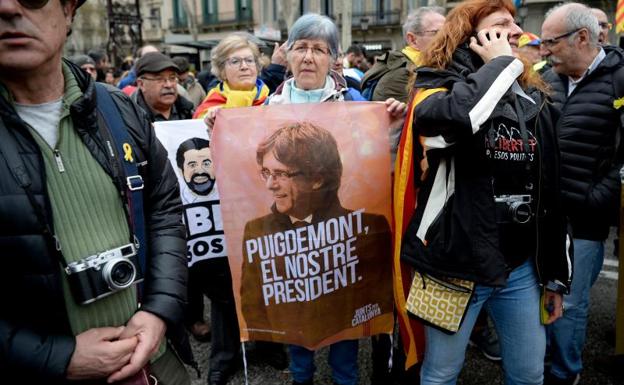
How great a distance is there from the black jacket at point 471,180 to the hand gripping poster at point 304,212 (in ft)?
1.02

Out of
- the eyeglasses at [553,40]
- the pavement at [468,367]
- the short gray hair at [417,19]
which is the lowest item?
the pavement at [468,367]

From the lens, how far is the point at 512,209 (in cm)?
187

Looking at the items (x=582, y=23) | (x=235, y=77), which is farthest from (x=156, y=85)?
(x=582, y=23)

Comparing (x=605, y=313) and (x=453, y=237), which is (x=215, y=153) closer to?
(x=453, y=237)

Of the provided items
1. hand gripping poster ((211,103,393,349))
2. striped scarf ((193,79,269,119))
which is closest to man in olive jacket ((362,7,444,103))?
striped scarf ((193,79,269,119))

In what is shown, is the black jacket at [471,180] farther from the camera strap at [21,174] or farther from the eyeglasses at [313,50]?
the camera strap at [21,174]

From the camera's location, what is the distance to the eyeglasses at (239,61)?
10.6 ft

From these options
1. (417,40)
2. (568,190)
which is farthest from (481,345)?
(417,40)

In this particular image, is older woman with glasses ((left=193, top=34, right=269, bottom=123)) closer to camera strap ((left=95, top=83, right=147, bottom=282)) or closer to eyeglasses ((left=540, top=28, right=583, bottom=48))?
camera strap ((left=95, top=83, right=147, bottom=282))

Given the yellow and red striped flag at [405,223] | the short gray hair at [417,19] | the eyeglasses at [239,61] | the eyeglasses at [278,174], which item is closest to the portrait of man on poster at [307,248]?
the eyeglasses at [278,174]

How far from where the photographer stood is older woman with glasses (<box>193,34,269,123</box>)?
316cm

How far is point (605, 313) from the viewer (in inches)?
145

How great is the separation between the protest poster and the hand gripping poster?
19.9 inches

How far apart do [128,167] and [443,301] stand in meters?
1.26
